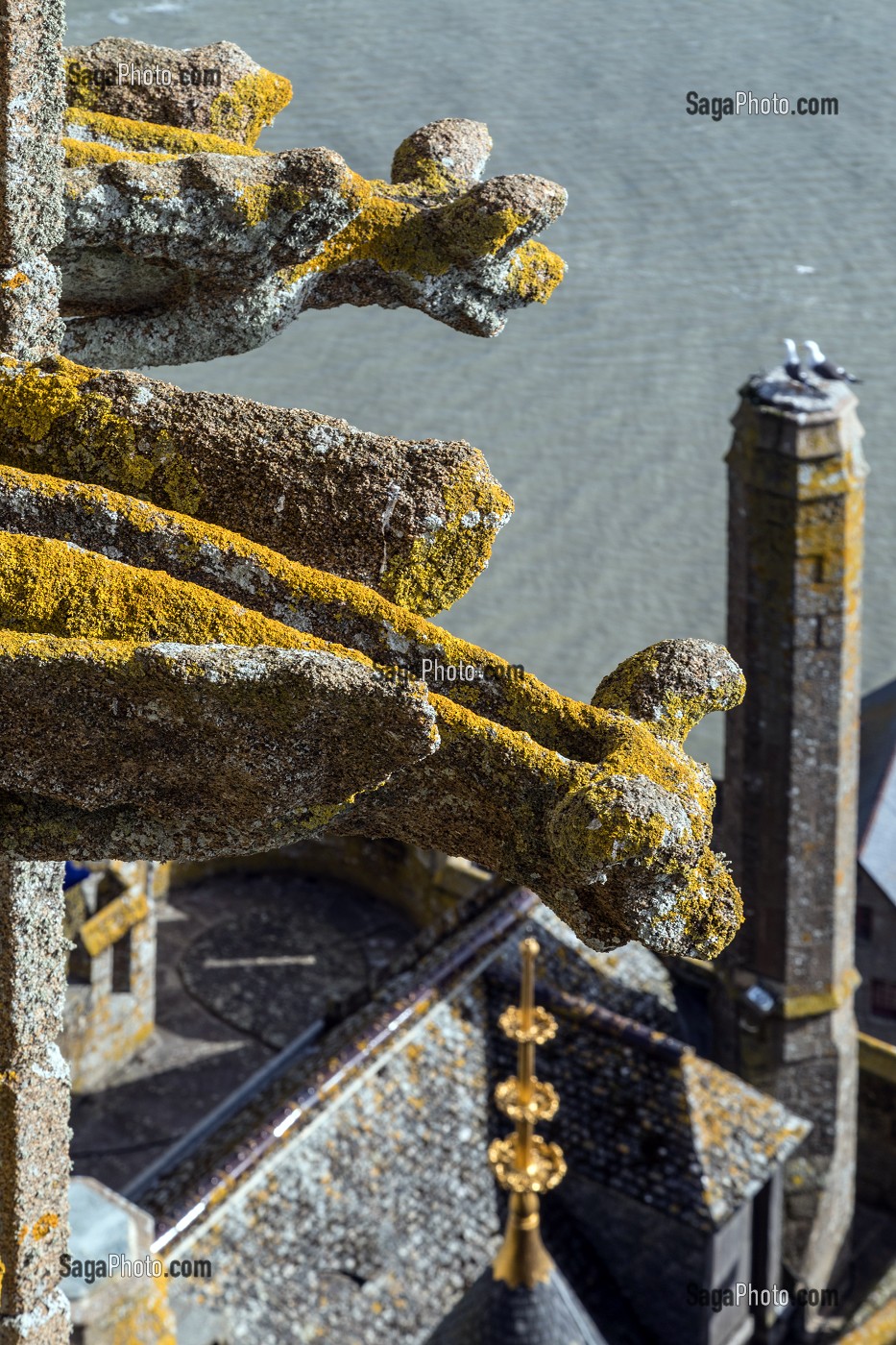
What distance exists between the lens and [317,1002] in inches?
1619

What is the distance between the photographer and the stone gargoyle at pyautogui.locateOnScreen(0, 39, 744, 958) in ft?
19.9

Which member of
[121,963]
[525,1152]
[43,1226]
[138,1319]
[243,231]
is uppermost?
[243,231]

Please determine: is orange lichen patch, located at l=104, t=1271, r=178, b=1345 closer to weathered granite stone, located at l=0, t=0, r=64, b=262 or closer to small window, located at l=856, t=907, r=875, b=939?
weathered granite stone, located at l=0, t=0, r=64, b=262

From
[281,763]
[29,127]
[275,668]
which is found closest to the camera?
[275,668]

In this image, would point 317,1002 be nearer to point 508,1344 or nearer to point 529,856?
point 508,1344

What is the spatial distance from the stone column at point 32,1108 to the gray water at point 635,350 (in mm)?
39755

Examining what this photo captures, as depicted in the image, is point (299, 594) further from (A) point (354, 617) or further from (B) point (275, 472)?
(B) point (275, 472)

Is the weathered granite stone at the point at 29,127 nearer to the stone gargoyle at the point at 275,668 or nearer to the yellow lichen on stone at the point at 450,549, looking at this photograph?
the stone gargoyle at the point at 275,668

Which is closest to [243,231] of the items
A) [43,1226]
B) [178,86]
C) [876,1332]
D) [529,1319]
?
[178,86]

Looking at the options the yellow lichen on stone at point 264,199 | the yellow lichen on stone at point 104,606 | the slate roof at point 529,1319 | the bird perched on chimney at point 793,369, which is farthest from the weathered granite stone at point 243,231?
the bird perched on chimney at point 793,369

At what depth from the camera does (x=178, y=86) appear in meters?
Answer: 9.24

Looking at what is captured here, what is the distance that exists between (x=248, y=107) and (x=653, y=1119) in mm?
21652

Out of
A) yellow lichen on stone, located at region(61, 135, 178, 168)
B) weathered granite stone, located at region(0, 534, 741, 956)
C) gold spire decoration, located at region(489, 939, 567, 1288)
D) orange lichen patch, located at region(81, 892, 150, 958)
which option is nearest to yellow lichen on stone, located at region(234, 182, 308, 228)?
yellow lichen on stone, located at region(61, 135, 178, 168)

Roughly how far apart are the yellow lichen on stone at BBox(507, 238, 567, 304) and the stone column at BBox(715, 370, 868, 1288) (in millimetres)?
18761
